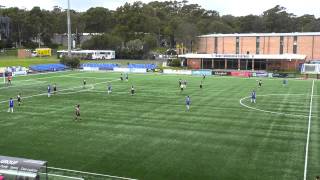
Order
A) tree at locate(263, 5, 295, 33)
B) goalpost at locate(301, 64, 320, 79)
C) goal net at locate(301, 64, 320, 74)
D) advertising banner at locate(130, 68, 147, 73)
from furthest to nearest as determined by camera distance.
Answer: tree at locate(263, 5, 295, 33) < advertising banner at locate(130, 68, 147, 73) < goal net at locate(301, 64, 320, 74) < goalpost at locate(301, 64, 320, 79)

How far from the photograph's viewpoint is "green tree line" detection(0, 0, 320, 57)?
5153 inches

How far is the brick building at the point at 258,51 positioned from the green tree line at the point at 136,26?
1333cm

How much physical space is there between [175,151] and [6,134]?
12.7 meters

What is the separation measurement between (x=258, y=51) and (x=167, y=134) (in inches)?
3365

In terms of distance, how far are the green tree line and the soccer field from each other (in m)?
82.6

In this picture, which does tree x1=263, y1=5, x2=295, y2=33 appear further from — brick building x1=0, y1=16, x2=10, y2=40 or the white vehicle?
brick building x1=0, y1=16, x2=10, y2=40

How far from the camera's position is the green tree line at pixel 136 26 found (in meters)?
131

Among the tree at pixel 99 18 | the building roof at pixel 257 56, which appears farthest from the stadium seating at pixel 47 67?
the tree at pixel 99 18

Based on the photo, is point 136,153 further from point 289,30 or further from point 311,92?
point 289,30

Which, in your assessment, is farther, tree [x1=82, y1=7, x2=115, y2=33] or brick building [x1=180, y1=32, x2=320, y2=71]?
tree [x1=82, y1=7, x2=115, y2=33]

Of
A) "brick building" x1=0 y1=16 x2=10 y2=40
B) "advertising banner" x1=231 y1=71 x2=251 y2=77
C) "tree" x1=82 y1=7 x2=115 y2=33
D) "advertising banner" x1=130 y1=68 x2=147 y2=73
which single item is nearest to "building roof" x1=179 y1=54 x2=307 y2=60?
"advertising banner" x1=231 y1=71 x2=251 y2=77

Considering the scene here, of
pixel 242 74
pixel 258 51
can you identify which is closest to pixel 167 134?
pixel 242 74

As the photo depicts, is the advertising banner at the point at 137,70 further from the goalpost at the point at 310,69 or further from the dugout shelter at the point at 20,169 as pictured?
the dugout shelter at the point at 20,169

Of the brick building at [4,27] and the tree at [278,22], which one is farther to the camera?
the tree at [278,22]
